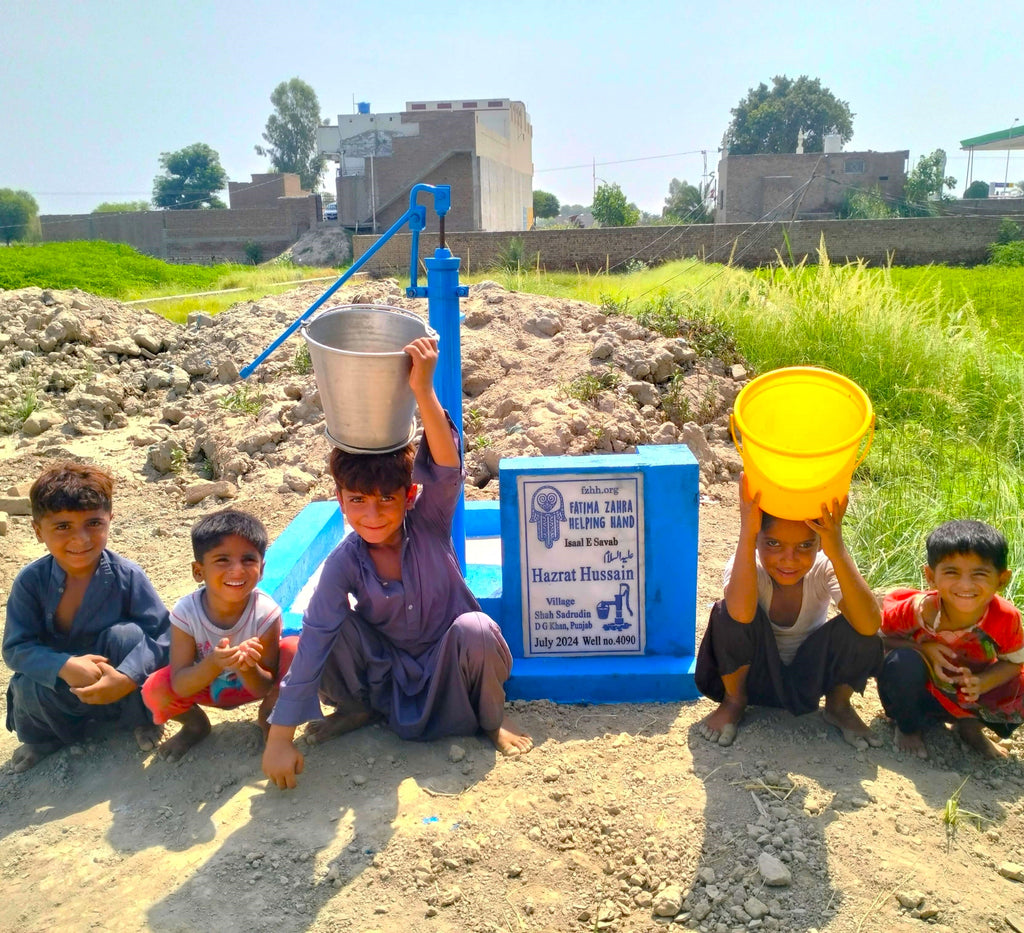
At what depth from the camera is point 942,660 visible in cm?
256

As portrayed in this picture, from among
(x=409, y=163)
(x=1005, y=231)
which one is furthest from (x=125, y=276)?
(x=1005, y=231)

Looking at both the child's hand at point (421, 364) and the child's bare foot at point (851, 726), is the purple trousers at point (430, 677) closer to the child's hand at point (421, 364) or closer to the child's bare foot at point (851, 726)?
the child's hand at point (421, 364)

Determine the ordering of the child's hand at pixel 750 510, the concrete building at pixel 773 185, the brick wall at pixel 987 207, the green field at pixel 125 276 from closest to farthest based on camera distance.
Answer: the child's hand at pixel 750 510 < the green field at pixel 125 276 < the brick wall at pixel 987 207 < the concrete building at pixel 773 185

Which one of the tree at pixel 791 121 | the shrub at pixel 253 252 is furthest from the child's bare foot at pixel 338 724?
the tree at pixel 791 121

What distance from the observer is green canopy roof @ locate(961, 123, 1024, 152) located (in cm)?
4414

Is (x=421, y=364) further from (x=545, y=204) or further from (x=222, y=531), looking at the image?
(x=545, y=204)

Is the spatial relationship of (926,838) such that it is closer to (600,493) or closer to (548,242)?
(600,493)

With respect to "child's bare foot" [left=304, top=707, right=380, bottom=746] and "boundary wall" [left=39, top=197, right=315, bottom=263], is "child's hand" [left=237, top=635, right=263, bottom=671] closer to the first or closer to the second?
"child's bare foot" [left=304, top=707, right=380, bottom=746]

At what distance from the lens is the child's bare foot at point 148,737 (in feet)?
8.96

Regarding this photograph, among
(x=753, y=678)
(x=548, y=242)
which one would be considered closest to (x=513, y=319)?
(x=753, y=678)

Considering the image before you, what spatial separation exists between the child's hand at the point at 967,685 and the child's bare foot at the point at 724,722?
597mm

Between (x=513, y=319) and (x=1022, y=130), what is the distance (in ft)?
154

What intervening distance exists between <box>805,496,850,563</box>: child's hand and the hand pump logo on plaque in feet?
2.41

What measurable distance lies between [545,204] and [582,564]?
8400cm
